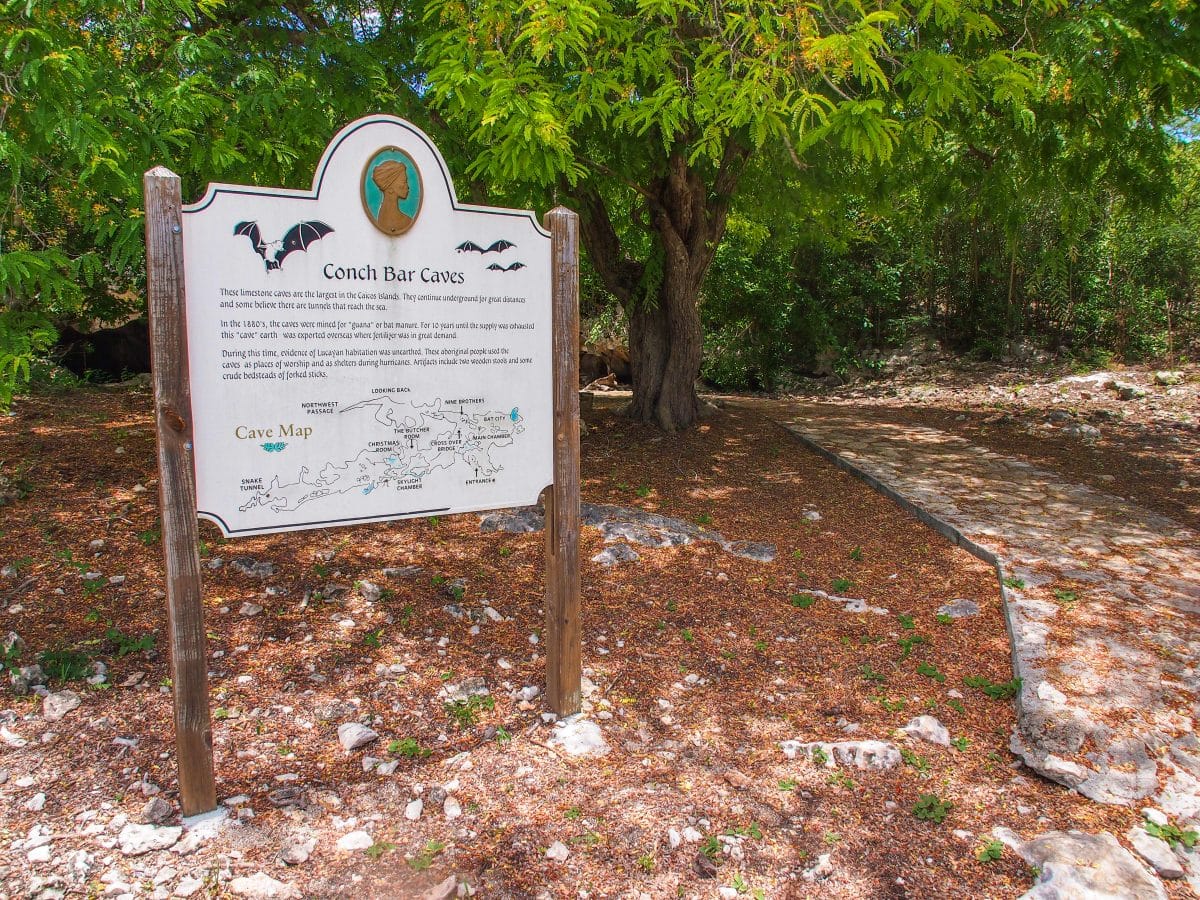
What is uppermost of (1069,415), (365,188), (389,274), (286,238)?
(365,188)

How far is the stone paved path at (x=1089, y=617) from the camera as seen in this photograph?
3045 mm

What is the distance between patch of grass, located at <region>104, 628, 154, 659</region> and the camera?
12.0 feet

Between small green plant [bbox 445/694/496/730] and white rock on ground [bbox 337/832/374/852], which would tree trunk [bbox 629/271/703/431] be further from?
white rock on ground [bbox 337/832/374/852]

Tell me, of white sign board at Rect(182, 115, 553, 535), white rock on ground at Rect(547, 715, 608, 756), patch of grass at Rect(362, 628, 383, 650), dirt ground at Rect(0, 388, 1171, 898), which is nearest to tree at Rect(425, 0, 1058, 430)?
white sign board at Rect(182, 115, 553, 535)

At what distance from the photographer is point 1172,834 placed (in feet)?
8.75

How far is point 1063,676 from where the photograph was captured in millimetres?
3594

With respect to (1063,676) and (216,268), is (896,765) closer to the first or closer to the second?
(1063,676)

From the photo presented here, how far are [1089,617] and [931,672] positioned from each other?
1094mm

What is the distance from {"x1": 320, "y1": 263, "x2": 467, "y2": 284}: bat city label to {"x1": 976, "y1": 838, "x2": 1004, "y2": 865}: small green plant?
266 cm

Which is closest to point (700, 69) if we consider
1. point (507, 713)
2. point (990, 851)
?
point (507, 713)

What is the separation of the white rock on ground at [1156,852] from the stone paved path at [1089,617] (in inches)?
7.2

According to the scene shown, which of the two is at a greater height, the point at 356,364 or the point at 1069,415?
the point at 356,364

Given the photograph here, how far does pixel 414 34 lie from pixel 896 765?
6.26 m

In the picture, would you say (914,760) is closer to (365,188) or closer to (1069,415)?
(365,188)
